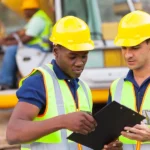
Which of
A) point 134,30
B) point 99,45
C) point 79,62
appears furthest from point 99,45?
point 79,62

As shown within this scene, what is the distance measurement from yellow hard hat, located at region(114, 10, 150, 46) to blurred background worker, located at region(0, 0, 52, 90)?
5.10m

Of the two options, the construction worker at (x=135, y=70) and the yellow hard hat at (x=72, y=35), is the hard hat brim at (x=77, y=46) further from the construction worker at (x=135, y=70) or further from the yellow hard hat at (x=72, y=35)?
the construction worker at (x=135, y=70)

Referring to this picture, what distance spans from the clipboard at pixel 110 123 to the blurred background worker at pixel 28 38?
5.51 metres

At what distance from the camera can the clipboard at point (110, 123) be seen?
144 inches

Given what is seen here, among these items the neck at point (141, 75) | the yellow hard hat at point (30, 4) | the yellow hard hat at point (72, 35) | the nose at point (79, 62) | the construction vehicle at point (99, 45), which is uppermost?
the yellow hard hat at point (30, 4)

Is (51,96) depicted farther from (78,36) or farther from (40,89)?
(78,36)

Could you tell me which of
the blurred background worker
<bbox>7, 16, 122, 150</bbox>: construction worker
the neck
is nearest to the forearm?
<bbox>7, 16, 122, 150</bbox>: construction worker

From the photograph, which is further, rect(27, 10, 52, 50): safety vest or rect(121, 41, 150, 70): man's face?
rect(27, 10, 52, 50): safety vest

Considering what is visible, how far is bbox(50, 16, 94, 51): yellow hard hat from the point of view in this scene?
13.3ft

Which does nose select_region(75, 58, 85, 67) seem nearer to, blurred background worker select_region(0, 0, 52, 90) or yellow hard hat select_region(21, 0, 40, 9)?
blurred background worker select_region(0, 0, 52, 90)

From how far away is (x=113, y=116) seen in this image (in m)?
3.70

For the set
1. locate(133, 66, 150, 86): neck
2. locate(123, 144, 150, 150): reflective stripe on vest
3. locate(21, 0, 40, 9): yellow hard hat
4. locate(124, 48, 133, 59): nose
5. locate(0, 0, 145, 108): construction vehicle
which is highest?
locate(21, 0, 40, 9): yellow hard hat

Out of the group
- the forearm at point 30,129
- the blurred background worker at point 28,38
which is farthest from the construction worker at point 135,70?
the blurred background worker at point 28,38

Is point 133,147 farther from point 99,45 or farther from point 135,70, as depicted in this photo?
point 99,45
